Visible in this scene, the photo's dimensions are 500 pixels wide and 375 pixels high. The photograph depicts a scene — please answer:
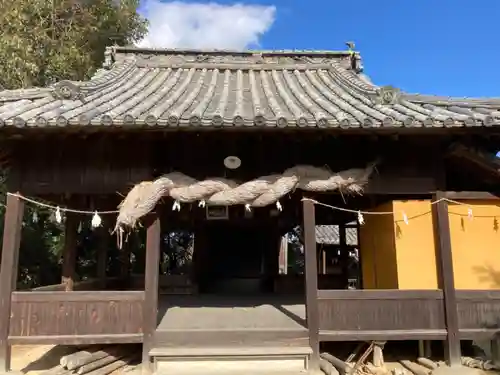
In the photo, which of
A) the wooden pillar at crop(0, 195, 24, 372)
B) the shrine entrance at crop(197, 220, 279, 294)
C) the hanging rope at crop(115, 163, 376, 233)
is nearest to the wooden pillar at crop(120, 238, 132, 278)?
the shrine entrance at crop(197, 220, 279, 294)

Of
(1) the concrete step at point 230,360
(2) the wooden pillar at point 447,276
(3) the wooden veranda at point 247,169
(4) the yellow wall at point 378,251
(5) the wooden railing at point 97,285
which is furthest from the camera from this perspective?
(5) the wooden railing at point 97,285

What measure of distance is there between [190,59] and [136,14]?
7.20m

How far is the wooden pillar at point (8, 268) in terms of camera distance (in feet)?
19.0

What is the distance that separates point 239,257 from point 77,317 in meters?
8.83

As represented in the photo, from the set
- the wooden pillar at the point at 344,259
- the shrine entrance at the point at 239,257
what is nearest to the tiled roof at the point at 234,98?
the wooden pillar at the point at 344,259

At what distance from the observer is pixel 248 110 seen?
6.46 meters

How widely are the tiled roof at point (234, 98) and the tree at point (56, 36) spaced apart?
3.38 meters

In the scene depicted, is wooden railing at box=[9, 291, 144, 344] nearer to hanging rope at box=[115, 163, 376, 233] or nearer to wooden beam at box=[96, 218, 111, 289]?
hanging rope at box=[115, 163, 376, 233]

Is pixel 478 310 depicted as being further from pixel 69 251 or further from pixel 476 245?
pixel 69 251

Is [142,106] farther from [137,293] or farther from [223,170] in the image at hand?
[137,293]

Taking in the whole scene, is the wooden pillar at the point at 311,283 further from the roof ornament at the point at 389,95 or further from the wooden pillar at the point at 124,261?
the wooden pillar at the point at 124,261

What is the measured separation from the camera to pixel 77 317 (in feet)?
19.5

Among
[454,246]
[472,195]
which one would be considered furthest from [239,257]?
[472,195]

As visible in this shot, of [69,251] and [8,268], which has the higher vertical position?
[69,251]
